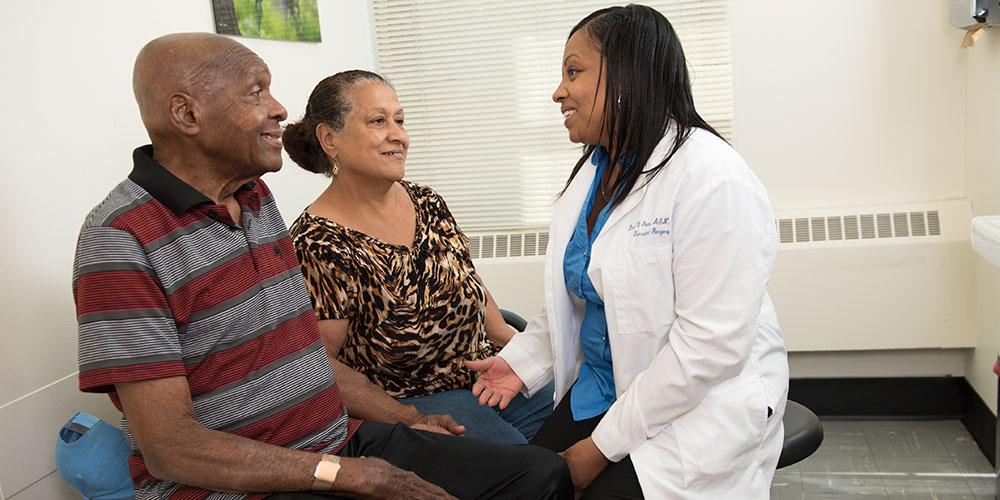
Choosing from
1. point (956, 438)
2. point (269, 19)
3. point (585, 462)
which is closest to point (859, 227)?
point (956, 438)

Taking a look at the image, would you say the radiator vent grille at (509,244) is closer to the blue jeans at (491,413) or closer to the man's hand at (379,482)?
the blue jeans at (491,413)

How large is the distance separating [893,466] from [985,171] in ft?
3.61

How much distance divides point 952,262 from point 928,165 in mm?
387

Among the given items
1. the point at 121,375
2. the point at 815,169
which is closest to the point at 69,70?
the point at 121,375

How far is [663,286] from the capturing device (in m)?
1.74

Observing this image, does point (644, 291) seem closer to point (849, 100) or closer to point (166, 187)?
point (166, 187)

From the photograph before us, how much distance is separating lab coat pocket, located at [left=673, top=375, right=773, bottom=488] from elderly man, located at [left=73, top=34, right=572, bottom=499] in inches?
10.8

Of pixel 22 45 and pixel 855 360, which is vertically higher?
pixel 22 45

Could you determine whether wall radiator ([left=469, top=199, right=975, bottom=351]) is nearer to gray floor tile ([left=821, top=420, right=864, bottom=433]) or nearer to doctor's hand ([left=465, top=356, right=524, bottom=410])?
gray floor tile ([left=821, top=420, right=864, bottom=433])

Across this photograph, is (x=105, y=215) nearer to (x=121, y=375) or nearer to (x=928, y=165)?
(x=121, y=375)

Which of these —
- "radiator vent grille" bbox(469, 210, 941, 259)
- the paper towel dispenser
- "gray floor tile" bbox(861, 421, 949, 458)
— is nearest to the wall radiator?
"radiator vent grille" bbox(469, 210, 941, 259)

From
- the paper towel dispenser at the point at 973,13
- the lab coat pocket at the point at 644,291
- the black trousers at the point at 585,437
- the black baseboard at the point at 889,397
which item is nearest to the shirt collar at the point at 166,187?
the lab coat pocket at the point at 644,291

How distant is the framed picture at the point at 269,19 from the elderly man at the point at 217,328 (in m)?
1.13

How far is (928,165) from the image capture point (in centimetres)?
330
